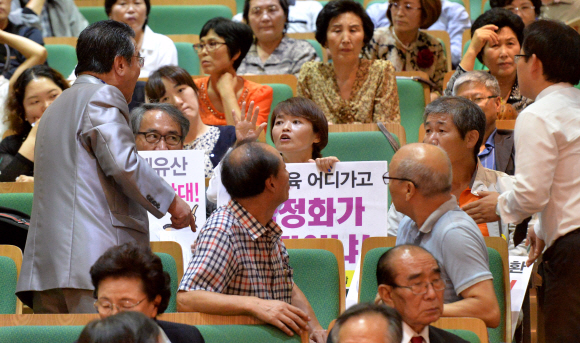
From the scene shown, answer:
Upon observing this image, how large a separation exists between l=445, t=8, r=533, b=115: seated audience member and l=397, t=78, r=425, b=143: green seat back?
0.42 metres

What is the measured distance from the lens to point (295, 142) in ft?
11.1

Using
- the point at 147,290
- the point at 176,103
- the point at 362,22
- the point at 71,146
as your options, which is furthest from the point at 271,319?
the point at 362,22

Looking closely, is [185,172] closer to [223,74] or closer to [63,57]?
[223,74]

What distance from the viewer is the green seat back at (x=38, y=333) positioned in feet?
6.36

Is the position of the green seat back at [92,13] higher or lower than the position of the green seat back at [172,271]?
higher

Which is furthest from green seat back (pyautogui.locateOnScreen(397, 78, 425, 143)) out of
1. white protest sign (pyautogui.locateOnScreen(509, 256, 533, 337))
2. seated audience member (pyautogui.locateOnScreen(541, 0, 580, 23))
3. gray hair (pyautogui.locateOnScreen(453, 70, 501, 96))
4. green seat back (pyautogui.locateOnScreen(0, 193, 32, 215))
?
green seat back (pyautogui.locateOnScreen(0, 193, 32, 215))

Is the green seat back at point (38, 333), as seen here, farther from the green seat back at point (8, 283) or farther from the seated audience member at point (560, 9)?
the seated audience member at point (560, 9)

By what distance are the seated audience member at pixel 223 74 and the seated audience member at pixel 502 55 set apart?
3.73 feet

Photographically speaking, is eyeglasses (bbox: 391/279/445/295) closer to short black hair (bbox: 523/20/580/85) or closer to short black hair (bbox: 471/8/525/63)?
short black hair (bbox: 523/20/580/85)

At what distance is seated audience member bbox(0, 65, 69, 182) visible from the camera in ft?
12.4

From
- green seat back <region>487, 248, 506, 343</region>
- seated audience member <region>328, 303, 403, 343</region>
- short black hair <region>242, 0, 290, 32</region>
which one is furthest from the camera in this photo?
short black hair <region>242, 0, 290, 32</region>

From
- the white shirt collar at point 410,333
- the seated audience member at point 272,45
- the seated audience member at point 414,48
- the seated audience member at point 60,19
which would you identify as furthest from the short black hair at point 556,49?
the seated audience member at point 60,19

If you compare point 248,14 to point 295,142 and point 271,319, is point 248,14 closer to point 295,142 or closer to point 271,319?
point 295,142

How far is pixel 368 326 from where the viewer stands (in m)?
1.68
